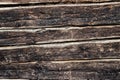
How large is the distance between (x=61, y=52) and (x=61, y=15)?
0.19m

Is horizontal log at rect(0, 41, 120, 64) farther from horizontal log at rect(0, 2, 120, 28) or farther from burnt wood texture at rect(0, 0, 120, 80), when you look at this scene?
horizontal log at rect(0, 2, 120, 28)

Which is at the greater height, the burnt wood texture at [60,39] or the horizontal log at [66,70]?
the burnt wood texture at [60,39]

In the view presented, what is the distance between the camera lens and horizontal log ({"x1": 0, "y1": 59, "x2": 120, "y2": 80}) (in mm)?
1212

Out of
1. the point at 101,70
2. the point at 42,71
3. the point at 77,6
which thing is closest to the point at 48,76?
the point at 42,71

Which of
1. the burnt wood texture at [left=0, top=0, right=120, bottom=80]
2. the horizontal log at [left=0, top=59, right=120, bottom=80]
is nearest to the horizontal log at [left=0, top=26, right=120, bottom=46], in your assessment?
the burnt wood texture at [left=0, top=0, right=120, bottom=80]

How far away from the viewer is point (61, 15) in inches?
45.9

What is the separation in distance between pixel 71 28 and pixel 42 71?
0.93 ft

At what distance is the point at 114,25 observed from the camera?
1167 mm

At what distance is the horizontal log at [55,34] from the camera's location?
117 centimetres

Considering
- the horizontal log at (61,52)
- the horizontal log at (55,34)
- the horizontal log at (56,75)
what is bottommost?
the horizontal log at (56,75)

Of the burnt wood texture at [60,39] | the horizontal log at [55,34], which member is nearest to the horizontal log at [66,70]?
the burnt wood texture at [60,39]

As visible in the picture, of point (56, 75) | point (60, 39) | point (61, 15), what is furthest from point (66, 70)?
point (61, 15)

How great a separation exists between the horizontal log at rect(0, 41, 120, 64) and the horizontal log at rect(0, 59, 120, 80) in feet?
0.09

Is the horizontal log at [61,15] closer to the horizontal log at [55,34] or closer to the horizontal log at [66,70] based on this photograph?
the horizontal log at [55,34]
